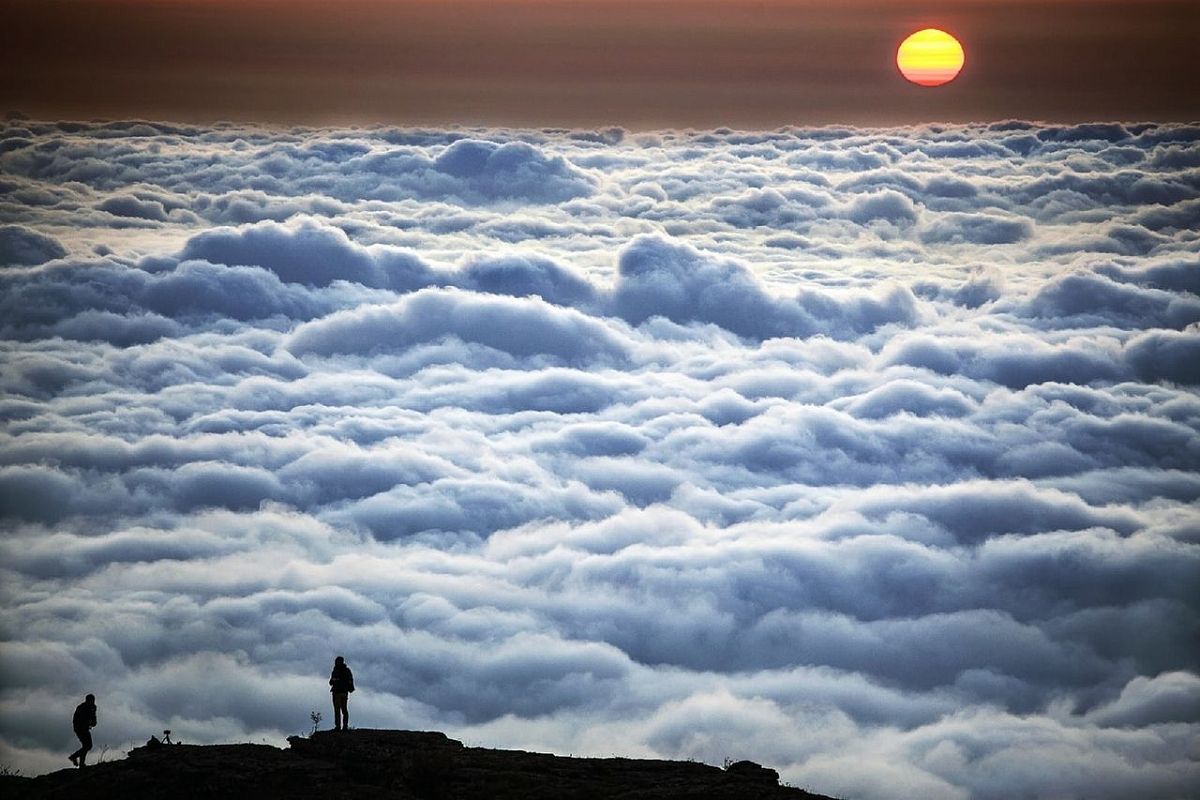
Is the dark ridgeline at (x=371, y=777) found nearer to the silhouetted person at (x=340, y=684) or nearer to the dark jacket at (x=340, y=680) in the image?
the silhouetted person at (x=340, y=684)

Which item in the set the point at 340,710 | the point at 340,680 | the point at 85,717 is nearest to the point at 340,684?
the point at 340,680

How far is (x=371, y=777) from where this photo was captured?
29297mm

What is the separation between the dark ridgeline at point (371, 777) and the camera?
1108 inches

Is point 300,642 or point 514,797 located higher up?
point 300,642

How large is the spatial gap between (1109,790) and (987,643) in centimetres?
5682

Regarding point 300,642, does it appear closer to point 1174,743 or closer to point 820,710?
point 820,710

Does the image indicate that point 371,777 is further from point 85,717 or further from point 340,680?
point 85,717

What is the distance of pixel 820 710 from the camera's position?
176625 millimetres

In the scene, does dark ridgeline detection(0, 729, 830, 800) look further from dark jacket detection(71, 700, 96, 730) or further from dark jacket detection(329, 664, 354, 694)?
dark jacket detection(71, 700, 96, 730)

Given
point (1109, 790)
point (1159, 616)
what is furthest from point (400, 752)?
point (1159, 616)

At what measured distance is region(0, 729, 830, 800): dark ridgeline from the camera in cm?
2814

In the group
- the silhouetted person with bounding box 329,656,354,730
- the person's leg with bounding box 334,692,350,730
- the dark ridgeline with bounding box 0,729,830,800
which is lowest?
the dark ridgeline with bounding box 0,729,830,800

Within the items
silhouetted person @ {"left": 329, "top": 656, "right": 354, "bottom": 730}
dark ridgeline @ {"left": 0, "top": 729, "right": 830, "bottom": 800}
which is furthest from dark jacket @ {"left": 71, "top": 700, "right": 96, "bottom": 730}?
silhouetted person @ {"left": 329, "top": 656, "right": 354, "bottom": 730}

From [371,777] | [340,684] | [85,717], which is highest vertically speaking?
[340,684]
